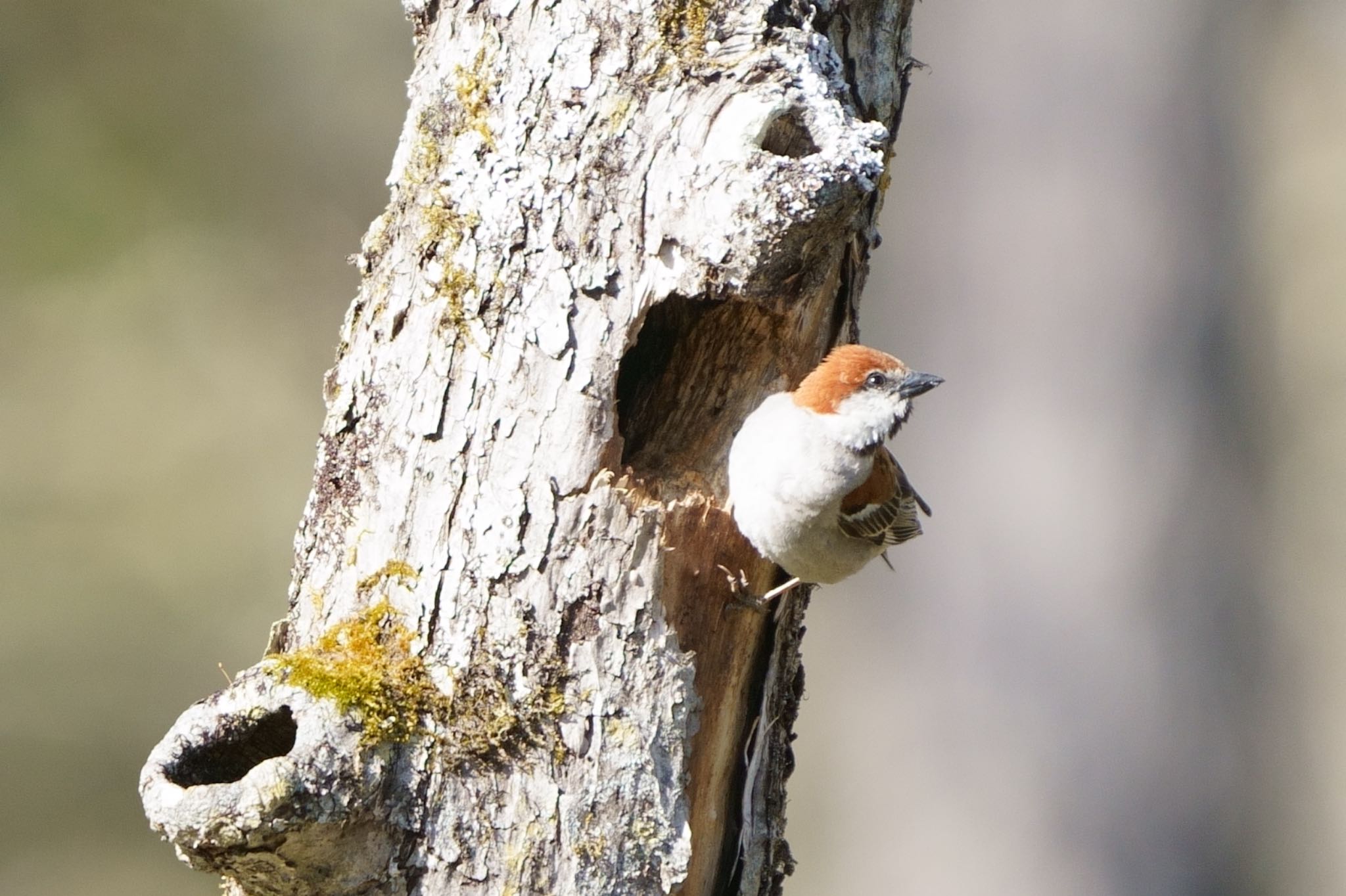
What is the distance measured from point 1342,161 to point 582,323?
27.1 feet

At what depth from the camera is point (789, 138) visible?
8.95 ft

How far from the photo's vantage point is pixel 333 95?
27.5 ft

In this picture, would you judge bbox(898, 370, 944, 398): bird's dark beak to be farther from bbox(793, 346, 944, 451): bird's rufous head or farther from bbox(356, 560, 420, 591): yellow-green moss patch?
bbox(356, 560, 420, 591): yellow-green moss patch

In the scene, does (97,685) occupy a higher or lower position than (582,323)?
higher

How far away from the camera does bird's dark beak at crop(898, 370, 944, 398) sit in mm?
3387

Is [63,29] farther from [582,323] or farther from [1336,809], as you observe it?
[1336,809]

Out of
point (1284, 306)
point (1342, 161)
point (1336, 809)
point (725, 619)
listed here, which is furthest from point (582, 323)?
point (1336, 809)

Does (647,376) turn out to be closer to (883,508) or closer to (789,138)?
(789,138)

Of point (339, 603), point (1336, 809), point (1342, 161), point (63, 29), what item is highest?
point (1342, 161)

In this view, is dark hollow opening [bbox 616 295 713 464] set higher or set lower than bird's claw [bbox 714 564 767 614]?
higher

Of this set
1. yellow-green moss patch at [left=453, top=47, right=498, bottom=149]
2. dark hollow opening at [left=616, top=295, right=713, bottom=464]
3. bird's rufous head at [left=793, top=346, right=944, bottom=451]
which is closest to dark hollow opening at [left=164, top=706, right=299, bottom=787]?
dark hollow opening at [left=616, top=295, right=713, bottom=464]

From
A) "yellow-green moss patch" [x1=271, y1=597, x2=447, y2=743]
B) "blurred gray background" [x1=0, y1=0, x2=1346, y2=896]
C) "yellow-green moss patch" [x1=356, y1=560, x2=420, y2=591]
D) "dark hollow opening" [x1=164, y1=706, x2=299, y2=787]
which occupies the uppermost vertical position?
"blurred gray background" [x1=0, y1=0, x2=1346, y2=896]

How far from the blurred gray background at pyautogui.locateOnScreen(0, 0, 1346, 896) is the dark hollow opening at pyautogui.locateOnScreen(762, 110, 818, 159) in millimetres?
3525

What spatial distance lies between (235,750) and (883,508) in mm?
1909
